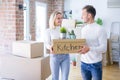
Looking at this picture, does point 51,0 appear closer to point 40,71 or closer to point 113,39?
point 113,39

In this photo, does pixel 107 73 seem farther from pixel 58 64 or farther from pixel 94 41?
pixel 94 41

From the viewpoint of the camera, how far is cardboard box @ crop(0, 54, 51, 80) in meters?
3.54

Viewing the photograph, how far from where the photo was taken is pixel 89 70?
252 cm

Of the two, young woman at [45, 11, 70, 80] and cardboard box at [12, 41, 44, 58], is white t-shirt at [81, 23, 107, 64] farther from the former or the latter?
cardboard box at [12, 41, 44, 58]

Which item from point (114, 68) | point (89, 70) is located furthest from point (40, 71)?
point (114, 68)

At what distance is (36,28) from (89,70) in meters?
4.14

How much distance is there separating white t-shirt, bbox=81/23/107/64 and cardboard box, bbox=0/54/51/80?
1236 millimetres

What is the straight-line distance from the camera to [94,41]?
2.44 meters

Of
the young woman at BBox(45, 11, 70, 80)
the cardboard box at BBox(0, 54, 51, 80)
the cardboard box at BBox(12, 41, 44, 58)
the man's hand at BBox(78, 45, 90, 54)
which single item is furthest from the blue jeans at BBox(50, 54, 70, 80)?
the man's hand at BBox(78, 45, 90, 54)

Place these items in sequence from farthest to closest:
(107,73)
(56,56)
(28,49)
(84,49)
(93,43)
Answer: (107,73)
(28,49)
(56,56)
(93,43)
(84,49)

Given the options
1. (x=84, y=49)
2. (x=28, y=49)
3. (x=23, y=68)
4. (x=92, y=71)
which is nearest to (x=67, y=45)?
(x=84, y=49)

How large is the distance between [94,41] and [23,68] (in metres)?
1.58

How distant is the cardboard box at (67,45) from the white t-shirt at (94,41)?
12 centimetres

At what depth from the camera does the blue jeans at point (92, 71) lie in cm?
246
